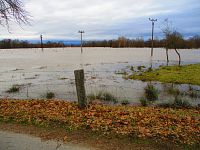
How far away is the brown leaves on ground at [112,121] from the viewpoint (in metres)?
8.14

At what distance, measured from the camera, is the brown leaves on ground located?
8141 millimetres

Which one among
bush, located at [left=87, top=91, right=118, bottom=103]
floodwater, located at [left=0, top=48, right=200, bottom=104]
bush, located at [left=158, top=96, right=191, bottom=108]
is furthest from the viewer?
floodwater, located at [left=0, top=48, right=200, bottom=104]

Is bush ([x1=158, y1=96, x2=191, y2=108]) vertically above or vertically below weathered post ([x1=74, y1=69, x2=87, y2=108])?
below

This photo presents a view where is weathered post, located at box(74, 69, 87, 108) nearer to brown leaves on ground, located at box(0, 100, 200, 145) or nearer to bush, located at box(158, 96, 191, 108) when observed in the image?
brown leaves on ground, located at box(0, 100, 200, 145)

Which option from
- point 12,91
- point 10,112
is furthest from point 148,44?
point 10,112

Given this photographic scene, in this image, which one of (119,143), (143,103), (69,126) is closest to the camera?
(119,143)

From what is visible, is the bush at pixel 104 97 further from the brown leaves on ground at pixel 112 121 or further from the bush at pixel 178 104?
the brown leaves on ground at pixel 112 121

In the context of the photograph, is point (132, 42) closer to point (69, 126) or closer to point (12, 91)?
point (12, 91)

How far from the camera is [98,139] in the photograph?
25.9 feet

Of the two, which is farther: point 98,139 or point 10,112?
point 10,112

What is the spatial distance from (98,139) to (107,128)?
775 mm

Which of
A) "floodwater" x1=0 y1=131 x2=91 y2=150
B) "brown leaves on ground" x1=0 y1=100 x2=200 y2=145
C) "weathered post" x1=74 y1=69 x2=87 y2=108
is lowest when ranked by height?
"floodwater" x1=0 y1=131 x2=91 y2=150

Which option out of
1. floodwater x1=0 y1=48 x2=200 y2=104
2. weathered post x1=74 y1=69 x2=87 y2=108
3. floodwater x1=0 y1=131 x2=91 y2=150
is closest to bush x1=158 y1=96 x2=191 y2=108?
floodwater x1=0 y1=48 x2=200 y2=104

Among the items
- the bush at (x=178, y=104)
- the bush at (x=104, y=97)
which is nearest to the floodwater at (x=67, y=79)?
→ the bush at (x=104, y=97)
